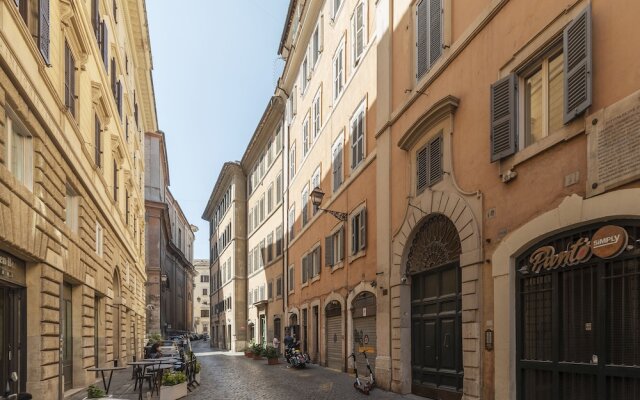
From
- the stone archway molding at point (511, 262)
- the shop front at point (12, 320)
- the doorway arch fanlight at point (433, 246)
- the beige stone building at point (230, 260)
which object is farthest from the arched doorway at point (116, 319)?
the beige stone building at point (230, 260)

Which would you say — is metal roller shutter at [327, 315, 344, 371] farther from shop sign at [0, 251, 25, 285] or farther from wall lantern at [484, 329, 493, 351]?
shop sign at [0, 251, 25, 285]

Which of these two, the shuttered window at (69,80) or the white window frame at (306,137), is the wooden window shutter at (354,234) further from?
the shuttered window at (69,80)

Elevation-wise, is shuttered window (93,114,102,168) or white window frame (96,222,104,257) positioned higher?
shuttered window (93,114,102,168)

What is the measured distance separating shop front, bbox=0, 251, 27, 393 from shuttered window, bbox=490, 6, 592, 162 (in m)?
8.02

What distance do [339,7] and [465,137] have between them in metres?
12.0

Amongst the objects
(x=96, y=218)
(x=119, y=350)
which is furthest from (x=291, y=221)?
(x=96, y=218)

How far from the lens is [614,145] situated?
6.54 m

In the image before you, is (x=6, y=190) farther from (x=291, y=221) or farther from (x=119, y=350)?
(x=291, y=221)

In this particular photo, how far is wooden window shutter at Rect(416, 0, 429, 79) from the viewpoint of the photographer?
1228 centimetres

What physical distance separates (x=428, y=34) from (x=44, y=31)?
306 inches

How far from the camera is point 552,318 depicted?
25.2 feet

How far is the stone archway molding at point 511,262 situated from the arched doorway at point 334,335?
34.4 feet

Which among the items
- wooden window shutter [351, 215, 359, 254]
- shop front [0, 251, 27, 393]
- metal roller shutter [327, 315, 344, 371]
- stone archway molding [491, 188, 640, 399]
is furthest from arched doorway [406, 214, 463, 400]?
shop front [0, 251, 27, 393]

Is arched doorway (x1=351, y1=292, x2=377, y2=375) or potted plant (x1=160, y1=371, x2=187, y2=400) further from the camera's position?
arched doorway (x1=351, y1=292, x2=377, y2=375)
